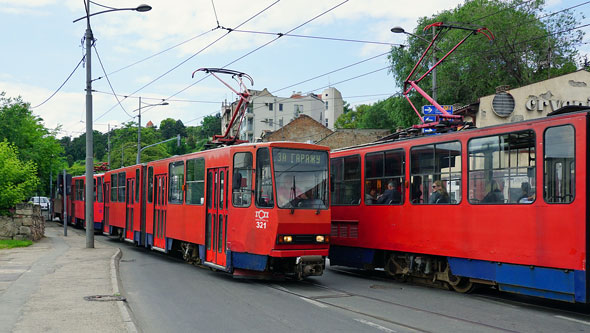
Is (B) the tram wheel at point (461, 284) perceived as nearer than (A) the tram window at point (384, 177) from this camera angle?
Yes

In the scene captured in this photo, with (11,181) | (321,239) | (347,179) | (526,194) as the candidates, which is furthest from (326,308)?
(11,181)

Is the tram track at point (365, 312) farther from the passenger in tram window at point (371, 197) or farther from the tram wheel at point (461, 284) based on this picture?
the passenger in tram window at point (371, 197)

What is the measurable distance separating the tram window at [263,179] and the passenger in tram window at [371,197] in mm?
2818

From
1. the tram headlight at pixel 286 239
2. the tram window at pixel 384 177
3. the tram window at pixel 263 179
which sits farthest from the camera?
the tram window at pixel 384 177

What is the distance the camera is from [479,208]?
440 inches

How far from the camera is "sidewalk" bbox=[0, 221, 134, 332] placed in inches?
Answer: 327

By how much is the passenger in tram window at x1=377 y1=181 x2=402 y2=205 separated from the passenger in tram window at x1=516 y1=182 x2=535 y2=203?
3392 millimetres

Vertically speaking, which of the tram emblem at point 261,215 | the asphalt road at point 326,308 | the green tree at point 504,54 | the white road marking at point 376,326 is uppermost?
the green tree at point 504,54

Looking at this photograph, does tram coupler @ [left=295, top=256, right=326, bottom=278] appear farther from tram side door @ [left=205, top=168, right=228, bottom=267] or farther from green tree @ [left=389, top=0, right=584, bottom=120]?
green tree @ [left=389, top=0, right=584, bottom=120]

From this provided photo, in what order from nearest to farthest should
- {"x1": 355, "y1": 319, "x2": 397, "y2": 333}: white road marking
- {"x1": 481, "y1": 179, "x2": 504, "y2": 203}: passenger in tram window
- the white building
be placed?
{"x1": 355, "y1": 319, "x2": 397, "y2": 333}: white road marking → {"x1": 481, "y1": 179, "x2": 504, "y2": 203}: passenger in tram window → the white building

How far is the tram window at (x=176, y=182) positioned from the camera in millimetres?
17094

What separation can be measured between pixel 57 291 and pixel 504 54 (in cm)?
3796

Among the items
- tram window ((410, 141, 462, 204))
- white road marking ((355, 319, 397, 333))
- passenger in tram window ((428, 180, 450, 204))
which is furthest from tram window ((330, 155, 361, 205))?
white road marking ((355, 319, 397, 333))

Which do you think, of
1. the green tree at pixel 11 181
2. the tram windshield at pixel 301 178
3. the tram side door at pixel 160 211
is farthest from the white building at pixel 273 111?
the tram windshield at pixel 301 178
